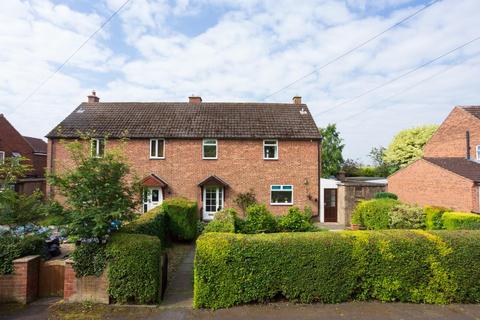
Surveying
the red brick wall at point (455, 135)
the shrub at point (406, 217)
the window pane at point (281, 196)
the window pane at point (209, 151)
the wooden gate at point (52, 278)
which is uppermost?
the red brick wall at point (455, 135)

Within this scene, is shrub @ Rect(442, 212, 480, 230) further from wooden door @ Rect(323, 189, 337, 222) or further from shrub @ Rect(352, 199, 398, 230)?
wooden door @ Rect(323, 189, 337, 222)

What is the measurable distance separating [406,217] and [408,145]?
27811 mm

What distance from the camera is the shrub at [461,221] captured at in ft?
35.3

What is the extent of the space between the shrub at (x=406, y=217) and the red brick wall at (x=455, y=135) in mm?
13893

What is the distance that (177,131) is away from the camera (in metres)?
17.3

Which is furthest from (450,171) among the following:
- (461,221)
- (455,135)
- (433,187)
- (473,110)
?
(473,110)

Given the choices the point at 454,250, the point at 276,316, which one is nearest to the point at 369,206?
the point at 454,250

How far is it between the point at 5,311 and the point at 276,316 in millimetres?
5202

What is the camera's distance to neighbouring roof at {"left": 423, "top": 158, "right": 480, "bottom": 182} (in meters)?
15.8

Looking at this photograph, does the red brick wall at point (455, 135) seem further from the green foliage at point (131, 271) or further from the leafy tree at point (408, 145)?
the green foliage at point (131, 271)

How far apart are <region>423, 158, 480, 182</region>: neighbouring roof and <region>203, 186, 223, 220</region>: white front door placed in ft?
46.8

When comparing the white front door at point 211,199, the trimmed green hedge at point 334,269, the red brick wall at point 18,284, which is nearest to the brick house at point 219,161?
the white front door at point 211,199

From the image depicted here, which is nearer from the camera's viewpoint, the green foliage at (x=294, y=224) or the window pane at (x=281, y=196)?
the green foliage at (x=294, y=224)

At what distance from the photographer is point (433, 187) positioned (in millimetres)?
17766
